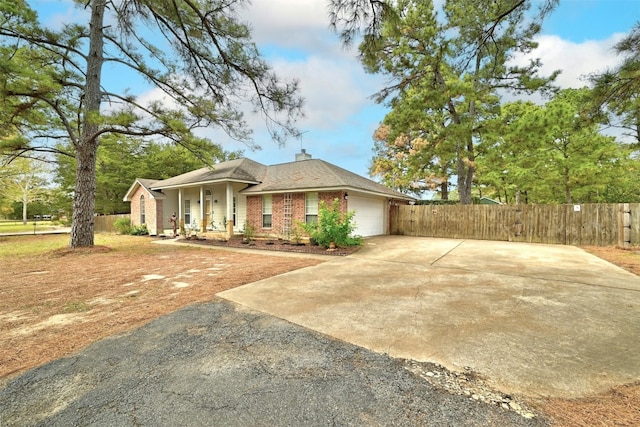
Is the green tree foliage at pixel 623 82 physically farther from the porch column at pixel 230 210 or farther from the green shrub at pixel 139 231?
the green shrub at pixel 139 231

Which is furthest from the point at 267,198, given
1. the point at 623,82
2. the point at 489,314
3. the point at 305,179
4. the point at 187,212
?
the point at 623,82

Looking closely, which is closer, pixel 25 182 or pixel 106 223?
pixel 106 223

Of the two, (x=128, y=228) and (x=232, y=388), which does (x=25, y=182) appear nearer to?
(x=128, y=228)

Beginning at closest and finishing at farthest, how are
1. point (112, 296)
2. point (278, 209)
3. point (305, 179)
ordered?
point (112, 296) < point (305, 179) < point (278, 209)

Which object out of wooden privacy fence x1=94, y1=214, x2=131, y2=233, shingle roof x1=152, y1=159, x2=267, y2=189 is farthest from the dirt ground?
wooden privacy fence x1=94, y1=214, x2=131, y2=233

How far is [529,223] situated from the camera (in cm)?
1241

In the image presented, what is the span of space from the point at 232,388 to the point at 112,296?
154 inches

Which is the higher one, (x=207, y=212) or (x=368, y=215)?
(x=207, y=212)

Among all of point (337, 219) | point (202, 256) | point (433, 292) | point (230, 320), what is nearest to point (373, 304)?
point (433, 292)

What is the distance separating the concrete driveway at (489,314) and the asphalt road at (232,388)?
484 millimetres

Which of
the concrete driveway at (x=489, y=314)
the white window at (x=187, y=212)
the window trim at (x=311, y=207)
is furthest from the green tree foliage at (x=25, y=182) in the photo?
the concrete driveway at (x=489, y=314)

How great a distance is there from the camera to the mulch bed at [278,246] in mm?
9821

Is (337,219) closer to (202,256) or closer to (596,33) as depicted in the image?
(202,256)

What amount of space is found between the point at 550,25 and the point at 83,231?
14.5m
